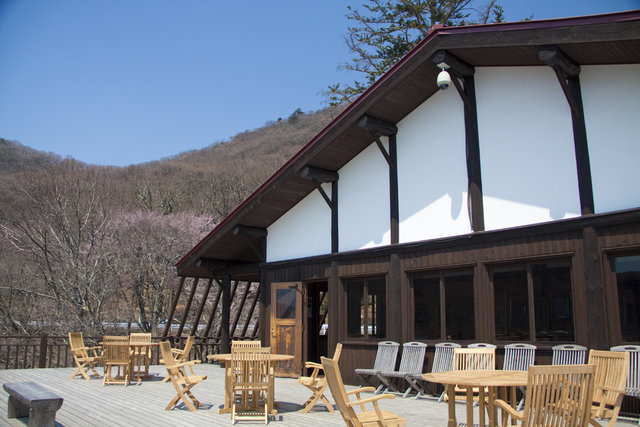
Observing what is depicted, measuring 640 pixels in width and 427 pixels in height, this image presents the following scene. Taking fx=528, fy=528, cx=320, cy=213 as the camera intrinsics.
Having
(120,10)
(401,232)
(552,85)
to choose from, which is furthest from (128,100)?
(552,85)

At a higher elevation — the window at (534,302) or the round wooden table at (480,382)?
the window at (534,302)

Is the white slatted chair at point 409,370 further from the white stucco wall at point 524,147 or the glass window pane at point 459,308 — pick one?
Answer: the white stucco wall at point 524,147

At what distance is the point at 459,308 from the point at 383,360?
1717mm

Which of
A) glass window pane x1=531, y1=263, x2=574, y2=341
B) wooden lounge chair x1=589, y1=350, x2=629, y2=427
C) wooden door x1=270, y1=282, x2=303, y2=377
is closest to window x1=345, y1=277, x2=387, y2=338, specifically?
wooden door x1=270, y1=282, x2=303, y2=377

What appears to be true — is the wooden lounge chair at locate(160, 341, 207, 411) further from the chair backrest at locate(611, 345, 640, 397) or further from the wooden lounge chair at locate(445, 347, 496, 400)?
the chair backrest at locate(611, 345, 640, 397)

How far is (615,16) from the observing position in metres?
6.43

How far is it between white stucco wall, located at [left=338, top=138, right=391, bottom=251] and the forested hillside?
51.4 feet

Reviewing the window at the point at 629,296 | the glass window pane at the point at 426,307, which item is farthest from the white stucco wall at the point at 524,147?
the glass window pane at the point at 426,307

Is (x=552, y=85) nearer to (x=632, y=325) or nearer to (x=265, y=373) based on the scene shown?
(x=632, y=325)

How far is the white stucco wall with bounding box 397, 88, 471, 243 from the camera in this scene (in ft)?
29.6

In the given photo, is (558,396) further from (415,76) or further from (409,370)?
(415,76)

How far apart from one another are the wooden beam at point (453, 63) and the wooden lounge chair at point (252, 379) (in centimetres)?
A: 521

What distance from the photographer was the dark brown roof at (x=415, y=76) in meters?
6.83

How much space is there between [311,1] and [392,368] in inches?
357
